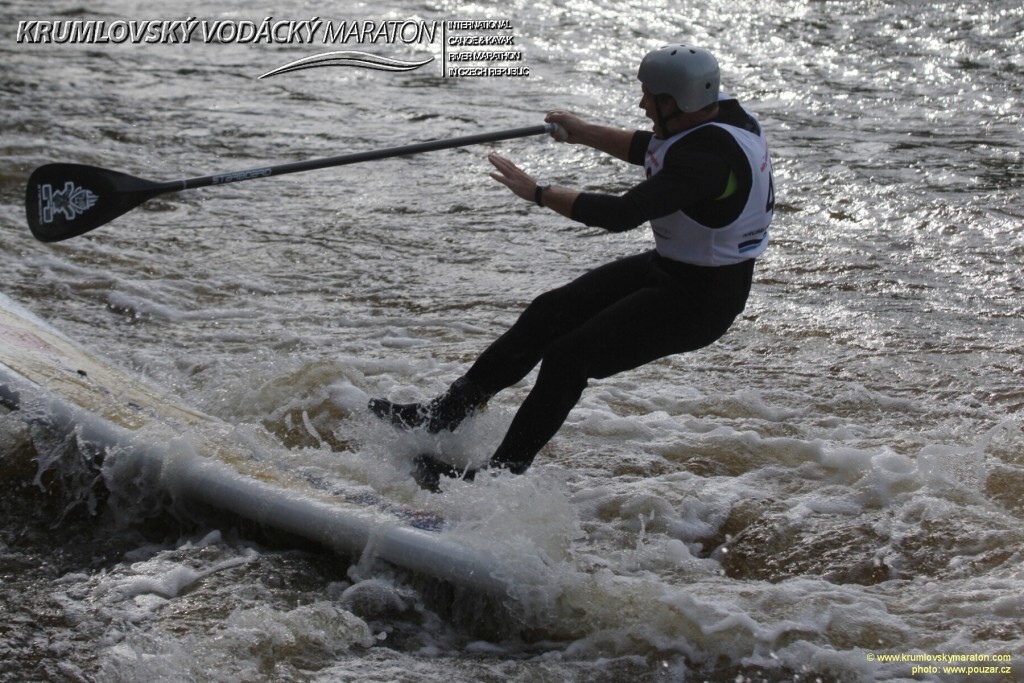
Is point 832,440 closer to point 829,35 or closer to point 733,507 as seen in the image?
point 733,507

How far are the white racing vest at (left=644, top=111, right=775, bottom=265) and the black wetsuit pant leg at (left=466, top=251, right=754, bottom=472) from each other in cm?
6

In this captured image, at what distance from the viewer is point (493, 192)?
28.2 ft

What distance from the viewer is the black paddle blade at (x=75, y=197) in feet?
16.8

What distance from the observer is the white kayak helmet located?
3826 mm

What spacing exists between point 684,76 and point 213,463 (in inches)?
86.5

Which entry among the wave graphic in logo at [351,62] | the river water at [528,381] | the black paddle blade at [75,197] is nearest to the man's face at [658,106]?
the river water at [528,381]

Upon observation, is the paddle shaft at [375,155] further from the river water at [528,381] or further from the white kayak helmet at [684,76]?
the river water at [528,381]

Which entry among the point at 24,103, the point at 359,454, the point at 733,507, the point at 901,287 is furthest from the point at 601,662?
the point at 24,103

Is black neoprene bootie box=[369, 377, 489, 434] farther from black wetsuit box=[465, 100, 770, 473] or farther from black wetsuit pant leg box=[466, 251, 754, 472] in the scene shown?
black wetsuit pant leg box=[466, 251, 754, 472]

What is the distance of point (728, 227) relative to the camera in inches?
155

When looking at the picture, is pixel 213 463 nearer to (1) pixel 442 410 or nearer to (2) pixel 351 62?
(1) pixel 442 410

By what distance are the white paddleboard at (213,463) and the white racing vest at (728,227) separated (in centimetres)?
124

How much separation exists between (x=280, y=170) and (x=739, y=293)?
196 centimetres

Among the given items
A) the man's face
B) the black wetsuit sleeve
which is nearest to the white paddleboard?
the black wetsuit sleeve
